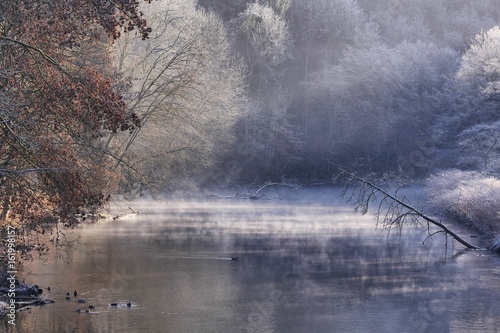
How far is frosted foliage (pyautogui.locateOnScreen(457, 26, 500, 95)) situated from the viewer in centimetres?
4667

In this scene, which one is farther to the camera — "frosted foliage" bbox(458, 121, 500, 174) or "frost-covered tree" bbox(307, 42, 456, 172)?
"frost-covered tree" bbox(307, 42, 456, 172)

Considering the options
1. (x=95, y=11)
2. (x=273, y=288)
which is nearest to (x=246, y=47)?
(x=273, y=288)

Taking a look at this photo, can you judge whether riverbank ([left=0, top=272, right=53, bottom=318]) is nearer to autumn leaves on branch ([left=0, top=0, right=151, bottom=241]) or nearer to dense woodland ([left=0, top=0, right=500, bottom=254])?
dense woodland ([left=0, top=0, right=500, bottom=254])

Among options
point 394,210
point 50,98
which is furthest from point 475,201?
point 50,98

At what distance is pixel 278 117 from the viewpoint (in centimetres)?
5441

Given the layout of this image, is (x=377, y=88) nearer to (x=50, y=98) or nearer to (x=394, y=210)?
(x=394, y=210)

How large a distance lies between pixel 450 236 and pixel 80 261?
1451 centimetres

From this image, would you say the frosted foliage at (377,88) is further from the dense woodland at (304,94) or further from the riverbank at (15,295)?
the riverbank at (15,295)

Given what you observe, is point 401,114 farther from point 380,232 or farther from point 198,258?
point 198,258

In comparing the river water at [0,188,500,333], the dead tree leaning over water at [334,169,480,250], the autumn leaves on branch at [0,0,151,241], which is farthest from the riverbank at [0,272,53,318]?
the dead tree leaning over water at [334,169,480,250]

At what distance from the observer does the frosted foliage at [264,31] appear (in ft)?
184

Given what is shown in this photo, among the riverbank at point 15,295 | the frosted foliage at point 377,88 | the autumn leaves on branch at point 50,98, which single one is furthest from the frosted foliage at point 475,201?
the frosted foliage at point 377,88

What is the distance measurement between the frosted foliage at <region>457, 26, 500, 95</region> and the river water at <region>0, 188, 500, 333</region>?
18919mm

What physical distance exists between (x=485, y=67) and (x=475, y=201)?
20729 millimetres
